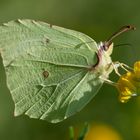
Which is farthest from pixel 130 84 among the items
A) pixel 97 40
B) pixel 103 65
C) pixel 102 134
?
pixel 97 40

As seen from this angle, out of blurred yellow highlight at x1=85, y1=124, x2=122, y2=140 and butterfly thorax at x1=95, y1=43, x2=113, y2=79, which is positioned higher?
butterfly thorax at x1=95, y1=43, x2=113, y2=79

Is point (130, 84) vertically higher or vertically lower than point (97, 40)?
higher

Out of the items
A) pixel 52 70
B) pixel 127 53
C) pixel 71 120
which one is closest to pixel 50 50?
pixel 52 70

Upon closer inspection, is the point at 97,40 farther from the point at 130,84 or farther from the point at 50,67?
the point at 130,84

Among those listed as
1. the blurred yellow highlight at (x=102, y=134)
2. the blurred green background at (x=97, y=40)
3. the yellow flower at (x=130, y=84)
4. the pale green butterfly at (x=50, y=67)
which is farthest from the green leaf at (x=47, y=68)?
the blurred yellow highlight at (x=102, y=134)

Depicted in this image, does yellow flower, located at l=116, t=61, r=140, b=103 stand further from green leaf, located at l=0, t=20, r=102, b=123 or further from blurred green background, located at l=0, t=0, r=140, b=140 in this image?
blurred green background, located at l=0, t=0, r=140, b=140

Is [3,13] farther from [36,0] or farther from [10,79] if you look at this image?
[10,79]

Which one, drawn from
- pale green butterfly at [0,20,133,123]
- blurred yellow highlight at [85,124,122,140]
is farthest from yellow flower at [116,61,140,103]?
blurred yellow highlight at [85,124,122,140]
